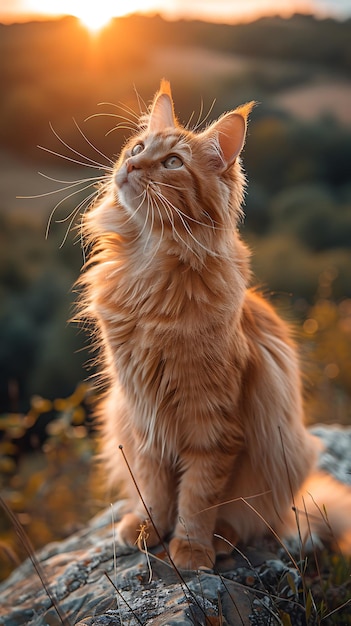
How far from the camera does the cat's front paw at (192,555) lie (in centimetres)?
187

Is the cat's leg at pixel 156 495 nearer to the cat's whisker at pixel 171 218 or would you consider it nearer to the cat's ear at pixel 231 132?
the cat's whisker at pixel 171 218

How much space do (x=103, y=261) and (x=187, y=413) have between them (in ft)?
2.20

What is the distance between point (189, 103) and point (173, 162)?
331 centimetres

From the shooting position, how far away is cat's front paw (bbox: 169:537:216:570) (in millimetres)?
1870

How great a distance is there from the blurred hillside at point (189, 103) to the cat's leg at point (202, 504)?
12.1 feet

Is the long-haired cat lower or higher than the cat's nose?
lower

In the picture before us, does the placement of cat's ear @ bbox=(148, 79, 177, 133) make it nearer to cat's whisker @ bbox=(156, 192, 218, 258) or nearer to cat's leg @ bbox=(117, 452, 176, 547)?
cat's whisker @ bbox=(156, 192, 218, 258)

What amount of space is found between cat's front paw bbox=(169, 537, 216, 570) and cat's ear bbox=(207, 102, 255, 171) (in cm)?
122

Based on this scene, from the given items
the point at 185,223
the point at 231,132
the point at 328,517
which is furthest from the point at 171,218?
the point at 328,517

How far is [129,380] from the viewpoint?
1.95 metres

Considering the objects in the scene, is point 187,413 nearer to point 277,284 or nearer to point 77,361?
point 77,361

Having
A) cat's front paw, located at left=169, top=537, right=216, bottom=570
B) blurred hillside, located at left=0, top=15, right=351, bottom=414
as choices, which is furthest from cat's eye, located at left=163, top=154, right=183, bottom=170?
blurred hillside, located at left=0, top=15, right=351, bottom=414

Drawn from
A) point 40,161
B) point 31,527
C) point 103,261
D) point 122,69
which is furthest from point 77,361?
A: point 103,261

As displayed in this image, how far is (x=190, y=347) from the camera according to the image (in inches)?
71.9
